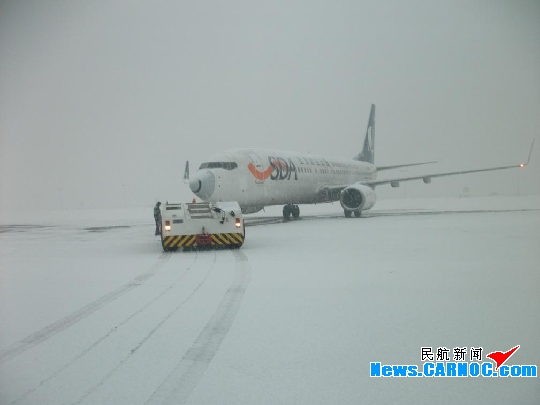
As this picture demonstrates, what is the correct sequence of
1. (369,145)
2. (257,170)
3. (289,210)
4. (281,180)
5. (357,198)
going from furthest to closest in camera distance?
(369,145) → (289,210) → (357,198) → (281,180) → (257,170)

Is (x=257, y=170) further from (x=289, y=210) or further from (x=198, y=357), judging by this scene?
(x=198, y=357)

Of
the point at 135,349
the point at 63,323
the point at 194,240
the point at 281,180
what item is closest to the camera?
the point at 135,349

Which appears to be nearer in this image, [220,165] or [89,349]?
[89,349]

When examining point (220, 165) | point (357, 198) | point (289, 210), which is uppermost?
point (220, 165)

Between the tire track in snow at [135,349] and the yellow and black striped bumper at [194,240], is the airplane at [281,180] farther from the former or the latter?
the tire track in snow at [135,349]

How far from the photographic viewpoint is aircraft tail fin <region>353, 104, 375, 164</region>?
41.9 m

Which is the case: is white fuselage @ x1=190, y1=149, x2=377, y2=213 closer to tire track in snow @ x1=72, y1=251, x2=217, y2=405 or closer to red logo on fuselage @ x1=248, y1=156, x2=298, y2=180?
red logo on fuselage @ x1=248, y1=156, x2=298, y2=180

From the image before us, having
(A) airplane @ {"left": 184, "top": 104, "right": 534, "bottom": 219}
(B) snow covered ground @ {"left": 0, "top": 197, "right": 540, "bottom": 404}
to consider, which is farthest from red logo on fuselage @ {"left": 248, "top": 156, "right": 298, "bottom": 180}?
(B) snow covered ground @ {"left": 0, "top": 197, "right": 540, "bottom": 404}

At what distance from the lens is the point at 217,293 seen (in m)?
7.91

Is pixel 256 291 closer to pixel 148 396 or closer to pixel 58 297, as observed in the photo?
pixel 58 297

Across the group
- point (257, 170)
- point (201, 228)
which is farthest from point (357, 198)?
point (201, 228)

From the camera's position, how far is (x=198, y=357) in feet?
15.9

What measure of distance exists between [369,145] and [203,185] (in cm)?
2340

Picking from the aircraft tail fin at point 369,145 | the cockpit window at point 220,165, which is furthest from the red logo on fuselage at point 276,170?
the aircraft tail fin at point 369,145
